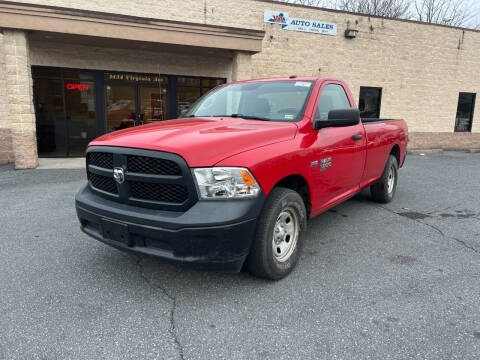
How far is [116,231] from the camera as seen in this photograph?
2.77m

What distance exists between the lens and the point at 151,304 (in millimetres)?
2811

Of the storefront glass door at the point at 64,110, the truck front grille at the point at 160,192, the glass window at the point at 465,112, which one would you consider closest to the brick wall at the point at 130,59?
the storefront glass door at the point at 64,110

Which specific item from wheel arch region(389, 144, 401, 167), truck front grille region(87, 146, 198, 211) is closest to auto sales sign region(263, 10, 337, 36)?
wheel arch region(389, 144, 401, 167)

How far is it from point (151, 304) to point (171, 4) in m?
11.1

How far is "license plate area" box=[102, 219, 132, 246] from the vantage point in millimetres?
A: 2707

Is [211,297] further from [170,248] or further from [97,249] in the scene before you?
[97,249]

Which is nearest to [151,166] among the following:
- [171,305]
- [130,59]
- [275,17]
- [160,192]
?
[160,192]

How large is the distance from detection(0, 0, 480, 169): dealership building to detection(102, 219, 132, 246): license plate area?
7.93 m

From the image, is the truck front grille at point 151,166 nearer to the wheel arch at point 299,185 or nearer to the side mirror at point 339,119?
the wheel arch at point 299,185

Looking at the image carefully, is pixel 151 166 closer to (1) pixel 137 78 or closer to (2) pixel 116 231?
(2) pixel 116 231

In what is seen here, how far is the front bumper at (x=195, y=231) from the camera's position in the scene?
97.8 inches

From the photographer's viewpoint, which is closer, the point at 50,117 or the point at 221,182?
the point at 221,182

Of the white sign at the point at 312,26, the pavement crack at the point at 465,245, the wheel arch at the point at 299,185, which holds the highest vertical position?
the white sign at the point at 312,26

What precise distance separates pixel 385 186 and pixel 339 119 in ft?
8.89
